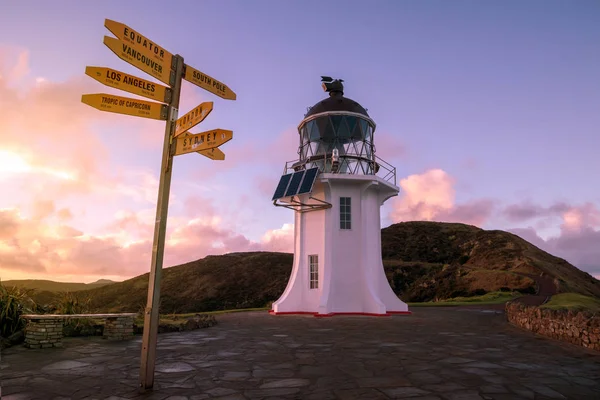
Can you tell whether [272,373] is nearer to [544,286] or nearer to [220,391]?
[220,391]

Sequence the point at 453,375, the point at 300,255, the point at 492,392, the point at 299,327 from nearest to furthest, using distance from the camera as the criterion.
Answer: the point at 492,392
the point at 453,375
the point at 299,327
the point at 300,255

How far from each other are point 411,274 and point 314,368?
38.2 m

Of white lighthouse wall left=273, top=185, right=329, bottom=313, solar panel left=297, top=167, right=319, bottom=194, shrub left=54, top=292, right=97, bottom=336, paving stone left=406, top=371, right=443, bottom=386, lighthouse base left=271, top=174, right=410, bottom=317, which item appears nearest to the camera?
paving stone left=406, top=371, right=443, bottom=386

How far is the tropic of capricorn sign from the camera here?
204 inches

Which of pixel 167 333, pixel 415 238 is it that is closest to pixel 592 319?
pixel 167 333

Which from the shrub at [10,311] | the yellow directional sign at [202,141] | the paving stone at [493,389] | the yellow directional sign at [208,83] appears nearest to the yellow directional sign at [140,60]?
the yellow directional sign at [208,83]

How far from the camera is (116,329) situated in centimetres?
946

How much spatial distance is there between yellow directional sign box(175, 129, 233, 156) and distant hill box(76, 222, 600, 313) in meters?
27.2

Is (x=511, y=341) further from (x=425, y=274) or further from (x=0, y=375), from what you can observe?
(x=425, y=274)

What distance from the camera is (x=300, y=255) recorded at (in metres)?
18.8

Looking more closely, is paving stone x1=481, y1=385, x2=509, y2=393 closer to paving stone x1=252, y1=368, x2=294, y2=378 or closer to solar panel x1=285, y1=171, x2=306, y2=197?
paving stone x1=252, y1=368, x2=294, y2=378

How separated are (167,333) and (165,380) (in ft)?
18.3

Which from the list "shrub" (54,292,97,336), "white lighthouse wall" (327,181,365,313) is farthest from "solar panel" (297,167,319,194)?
"shrub" (54,292,97,336)

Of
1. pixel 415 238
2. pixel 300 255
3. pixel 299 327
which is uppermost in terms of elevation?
pixel 415 238
